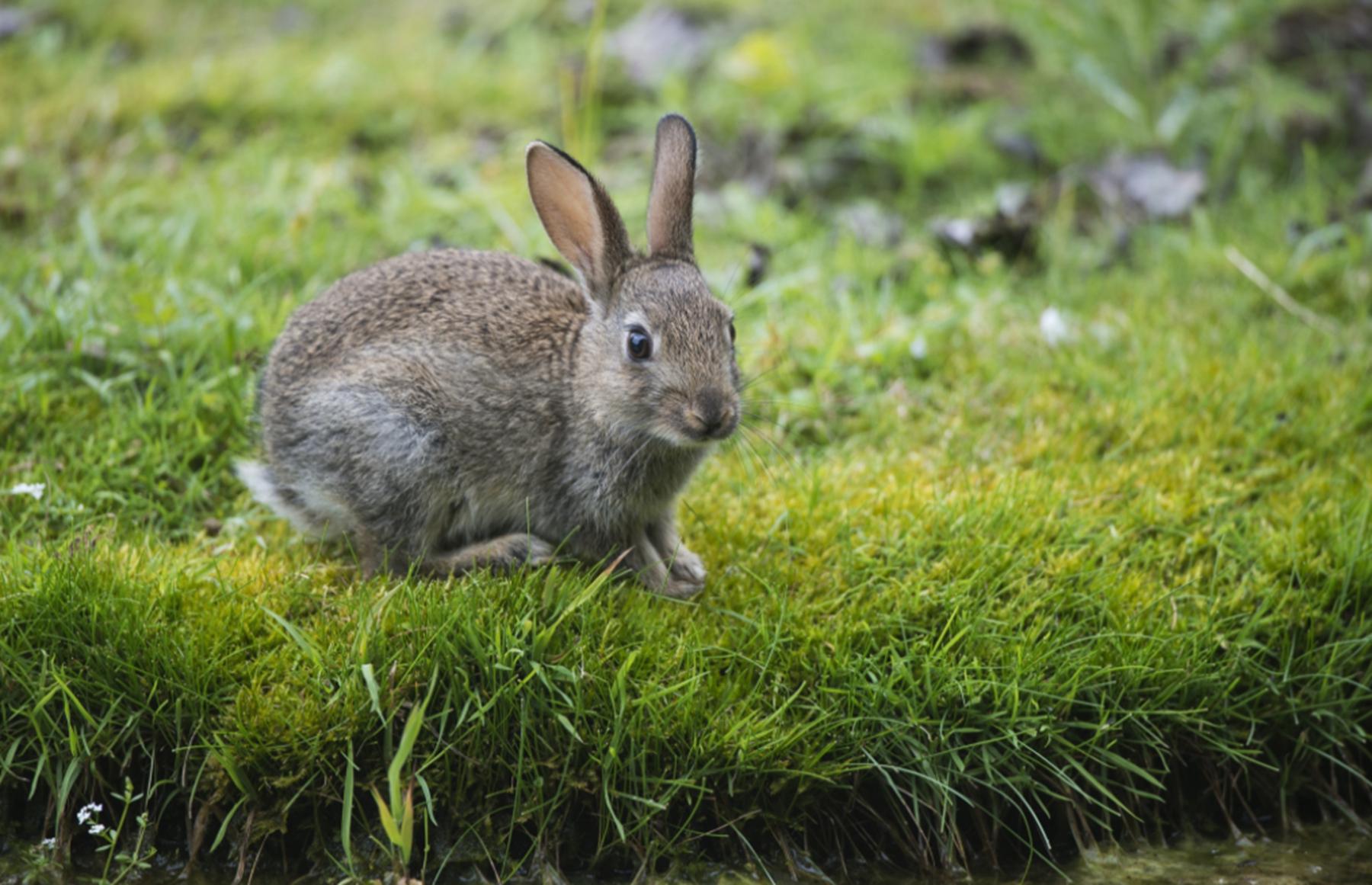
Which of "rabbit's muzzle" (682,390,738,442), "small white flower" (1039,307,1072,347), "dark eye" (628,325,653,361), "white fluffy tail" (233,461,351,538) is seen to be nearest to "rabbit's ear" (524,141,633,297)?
"dark eye" (628,325,653,361)

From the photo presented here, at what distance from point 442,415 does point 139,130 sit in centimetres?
456

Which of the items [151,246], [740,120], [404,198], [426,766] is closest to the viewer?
[426,766]

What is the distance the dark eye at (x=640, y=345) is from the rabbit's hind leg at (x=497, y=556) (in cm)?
71

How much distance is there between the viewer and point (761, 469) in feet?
17.3

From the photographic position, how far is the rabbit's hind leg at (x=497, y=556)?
450 centimetres

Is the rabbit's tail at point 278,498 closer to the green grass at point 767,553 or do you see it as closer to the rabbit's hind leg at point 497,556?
the green grass at point 767,553

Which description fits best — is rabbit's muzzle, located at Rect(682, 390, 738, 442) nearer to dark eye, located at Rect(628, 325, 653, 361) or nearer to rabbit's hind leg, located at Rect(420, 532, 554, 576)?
dark eye, located at Rect(628, 325, 653, 361)

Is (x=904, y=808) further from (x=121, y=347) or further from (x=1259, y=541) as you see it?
(x=121, y=347)

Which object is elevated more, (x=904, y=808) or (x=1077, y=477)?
(x=1077, y=477)

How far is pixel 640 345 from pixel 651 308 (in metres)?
0.13

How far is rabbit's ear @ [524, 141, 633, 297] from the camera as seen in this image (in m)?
4.60

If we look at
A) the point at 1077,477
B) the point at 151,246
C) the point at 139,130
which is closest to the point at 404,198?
the point at 151,246

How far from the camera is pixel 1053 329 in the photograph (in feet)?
20.5

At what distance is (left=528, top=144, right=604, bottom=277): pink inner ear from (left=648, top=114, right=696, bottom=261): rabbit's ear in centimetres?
23
